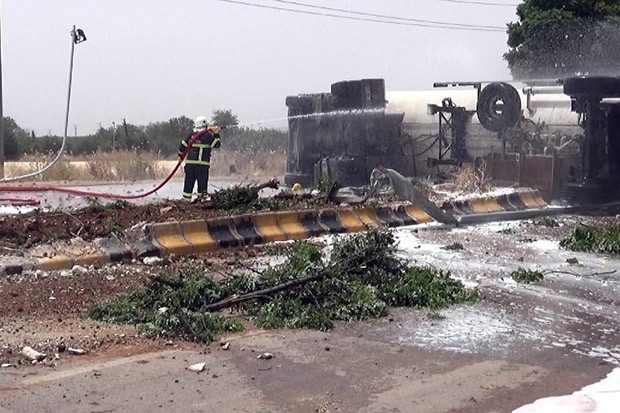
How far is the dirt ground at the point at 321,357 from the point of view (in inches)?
197

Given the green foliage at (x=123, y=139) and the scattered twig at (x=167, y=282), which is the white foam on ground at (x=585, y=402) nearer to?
the scattered twig at (x=167, y=282)

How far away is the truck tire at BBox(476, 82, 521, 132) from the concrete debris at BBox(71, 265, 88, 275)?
991cm

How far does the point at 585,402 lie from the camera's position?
5.12 m

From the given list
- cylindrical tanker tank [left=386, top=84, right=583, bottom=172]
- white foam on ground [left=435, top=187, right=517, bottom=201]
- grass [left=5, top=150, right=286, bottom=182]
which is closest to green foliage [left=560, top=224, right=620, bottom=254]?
white foam on ground [left=435, top=187, right=517, bottom=201]

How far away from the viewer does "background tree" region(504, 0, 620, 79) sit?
109 ft

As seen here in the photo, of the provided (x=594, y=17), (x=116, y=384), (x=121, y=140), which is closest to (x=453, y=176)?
(x=116, y=384)

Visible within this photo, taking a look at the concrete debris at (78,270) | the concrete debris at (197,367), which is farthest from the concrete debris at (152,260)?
the concrete debris at (197,367)

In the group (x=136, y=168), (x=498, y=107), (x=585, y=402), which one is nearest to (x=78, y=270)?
(x=585, y=402)

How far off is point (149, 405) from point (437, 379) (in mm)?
1683

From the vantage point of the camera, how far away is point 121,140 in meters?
46.1

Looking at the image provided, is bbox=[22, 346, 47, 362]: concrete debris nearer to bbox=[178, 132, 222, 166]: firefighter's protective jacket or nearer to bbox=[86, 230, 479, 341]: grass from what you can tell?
bbox=[86, 230, 479, 341]: grass

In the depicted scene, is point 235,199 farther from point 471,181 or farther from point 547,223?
point 471,181

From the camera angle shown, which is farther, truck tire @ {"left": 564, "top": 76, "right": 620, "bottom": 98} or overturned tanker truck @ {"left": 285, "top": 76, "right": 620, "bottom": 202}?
overturned tanker truck @ {"left": 285, "top": 76, "right": 620, "bottom": 202}

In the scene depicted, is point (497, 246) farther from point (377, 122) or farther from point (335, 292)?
point (377, 122)
